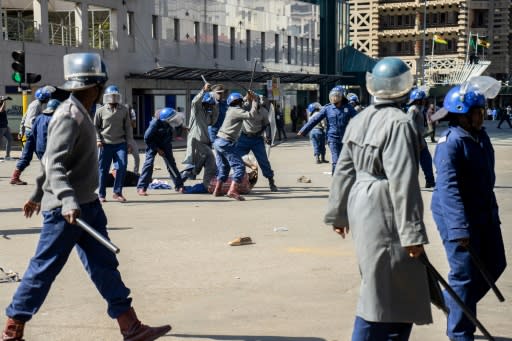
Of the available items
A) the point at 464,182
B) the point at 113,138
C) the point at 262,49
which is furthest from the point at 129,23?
the point at 464,182

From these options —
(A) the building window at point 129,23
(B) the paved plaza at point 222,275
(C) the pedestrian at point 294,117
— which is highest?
(A) the building window at point 129,23

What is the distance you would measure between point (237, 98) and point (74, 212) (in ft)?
29.1

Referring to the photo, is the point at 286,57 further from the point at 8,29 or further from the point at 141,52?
the point at 8,29

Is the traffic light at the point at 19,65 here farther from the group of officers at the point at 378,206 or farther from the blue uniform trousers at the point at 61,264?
the blue uniform trousers at the point at 61,264

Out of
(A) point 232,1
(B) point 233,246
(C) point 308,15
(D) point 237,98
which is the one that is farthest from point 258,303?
(C) point 308,15

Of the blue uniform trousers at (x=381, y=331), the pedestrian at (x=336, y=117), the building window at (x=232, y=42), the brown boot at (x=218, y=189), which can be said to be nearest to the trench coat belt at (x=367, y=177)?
the blue uniform trousers at (x=381, y=331)

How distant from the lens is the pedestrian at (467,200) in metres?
5.17

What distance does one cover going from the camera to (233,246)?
9.23 metres

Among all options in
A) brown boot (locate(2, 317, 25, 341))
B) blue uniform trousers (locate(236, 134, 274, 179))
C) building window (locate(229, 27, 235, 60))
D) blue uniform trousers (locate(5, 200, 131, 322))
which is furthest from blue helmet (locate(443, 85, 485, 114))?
building window (locate(229, 27, 235, 60))

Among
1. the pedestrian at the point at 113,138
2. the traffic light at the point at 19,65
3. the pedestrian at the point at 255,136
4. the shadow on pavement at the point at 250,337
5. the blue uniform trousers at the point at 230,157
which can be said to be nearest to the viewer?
the shadow on pavement at the point at 250,337

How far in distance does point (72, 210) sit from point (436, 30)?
82.4 metres

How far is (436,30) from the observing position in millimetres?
84500

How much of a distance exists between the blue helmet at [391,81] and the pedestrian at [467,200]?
36.1 inches

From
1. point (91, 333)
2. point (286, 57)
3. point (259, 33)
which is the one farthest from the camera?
point (286, 57)
